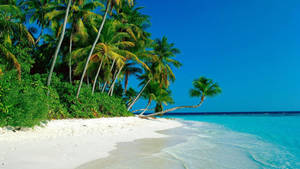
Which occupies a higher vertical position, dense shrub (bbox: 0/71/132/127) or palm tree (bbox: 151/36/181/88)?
palm tree (bbox: 151/36/181/88)

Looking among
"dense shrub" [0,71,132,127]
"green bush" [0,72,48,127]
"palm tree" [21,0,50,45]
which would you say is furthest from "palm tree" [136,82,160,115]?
"green bush" [0,72,48,127]

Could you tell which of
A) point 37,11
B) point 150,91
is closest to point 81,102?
point 37,11

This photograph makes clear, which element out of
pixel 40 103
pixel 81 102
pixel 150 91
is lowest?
pixel 81 102

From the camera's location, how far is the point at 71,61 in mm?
13547

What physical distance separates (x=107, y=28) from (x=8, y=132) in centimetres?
952

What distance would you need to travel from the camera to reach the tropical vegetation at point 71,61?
20.7 ft

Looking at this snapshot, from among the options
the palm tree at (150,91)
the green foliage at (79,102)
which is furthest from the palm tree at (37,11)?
the palm tree at (150,91)

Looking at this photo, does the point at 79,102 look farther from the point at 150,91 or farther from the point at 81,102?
the point at 150,91

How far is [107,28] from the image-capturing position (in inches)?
507

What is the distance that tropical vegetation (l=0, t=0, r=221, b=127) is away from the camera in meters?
6.32

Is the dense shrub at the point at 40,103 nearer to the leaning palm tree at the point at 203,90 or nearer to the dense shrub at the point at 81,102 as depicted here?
the dense shrub at the point at 81,102

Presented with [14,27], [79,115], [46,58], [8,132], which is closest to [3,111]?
[8,132]

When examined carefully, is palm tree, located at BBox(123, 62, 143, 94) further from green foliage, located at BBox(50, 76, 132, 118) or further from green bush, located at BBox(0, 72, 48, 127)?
green bush, located at BBox(0, 72, 48, 127)

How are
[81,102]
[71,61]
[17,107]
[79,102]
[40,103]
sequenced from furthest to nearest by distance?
[71,61] → [81,102] → [79,102] → [40,103] → [17,107]
